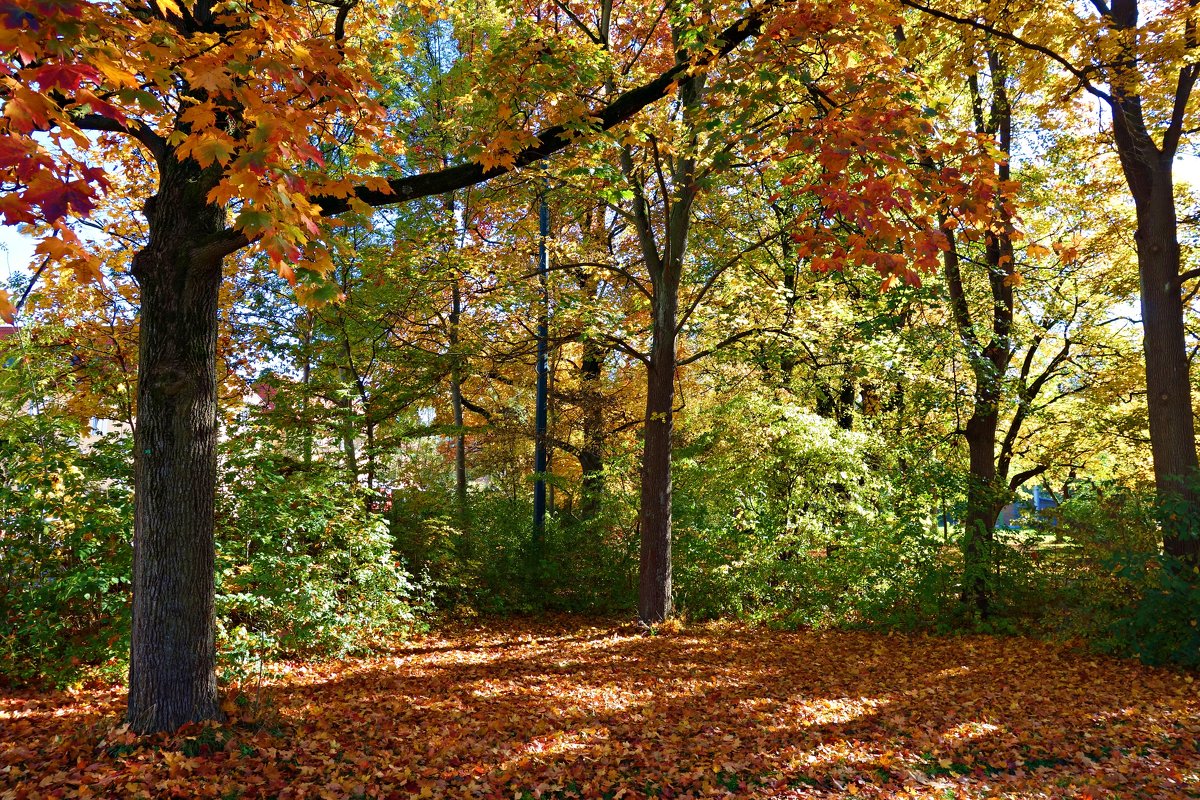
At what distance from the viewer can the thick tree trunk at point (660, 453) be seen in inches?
393

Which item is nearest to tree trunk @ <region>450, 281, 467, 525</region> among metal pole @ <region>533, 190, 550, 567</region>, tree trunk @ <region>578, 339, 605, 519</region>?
metal pole @ <region>533, 190, 550, 567</region>

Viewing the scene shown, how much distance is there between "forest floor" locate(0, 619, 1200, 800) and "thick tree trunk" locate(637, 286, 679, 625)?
65.2 inches

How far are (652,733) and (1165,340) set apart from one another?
7.68 meters

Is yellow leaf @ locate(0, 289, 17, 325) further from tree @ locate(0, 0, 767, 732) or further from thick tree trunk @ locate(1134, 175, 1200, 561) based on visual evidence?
thick tree trunk @ locate(1134, 175, 1200, 561)

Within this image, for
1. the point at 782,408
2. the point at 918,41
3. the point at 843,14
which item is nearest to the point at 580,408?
the point at 782,408

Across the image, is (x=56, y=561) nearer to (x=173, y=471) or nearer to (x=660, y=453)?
(x=173, y=471)

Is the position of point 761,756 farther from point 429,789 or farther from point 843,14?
point 843,14

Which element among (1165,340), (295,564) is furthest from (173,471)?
(1165,340)

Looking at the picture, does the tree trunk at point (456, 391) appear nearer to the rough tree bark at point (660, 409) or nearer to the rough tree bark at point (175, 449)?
the rough tree bark at point (660, 409)

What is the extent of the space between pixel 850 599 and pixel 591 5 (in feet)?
31.3

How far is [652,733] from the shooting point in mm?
5434

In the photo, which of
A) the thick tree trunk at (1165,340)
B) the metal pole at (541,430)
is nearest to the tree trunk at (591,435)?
the metal pole at (541,430)

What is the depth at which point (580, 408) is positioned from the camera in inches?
612

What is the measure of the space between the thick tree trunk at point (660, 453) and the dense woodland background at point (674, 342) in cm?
5
